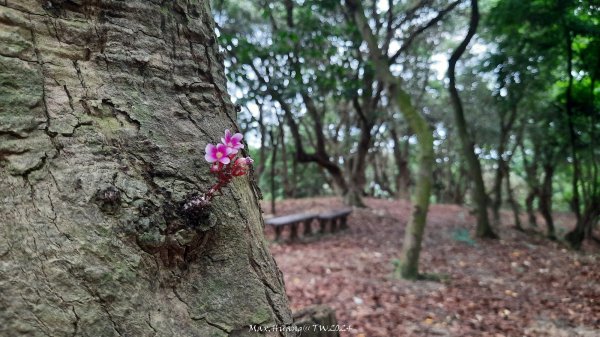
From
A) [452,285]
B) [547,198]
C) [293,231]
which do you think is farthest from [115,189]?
[547,198]

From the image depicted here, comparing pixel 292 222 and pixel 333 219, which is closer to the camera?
pixel 292 222

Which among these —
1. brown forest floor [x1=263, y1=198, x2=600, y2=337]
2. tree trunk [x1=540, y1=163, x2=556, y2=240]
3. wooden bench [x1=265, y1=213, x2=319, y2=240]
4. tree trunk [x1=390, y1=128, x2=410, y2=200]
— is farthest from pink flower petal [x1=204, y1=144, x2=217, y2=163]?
tree trunk [x1=390, y1=128, x2=410, y2=200]

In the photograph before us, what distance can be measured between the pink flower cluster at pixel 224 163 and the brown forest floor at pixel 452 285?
2.69 m

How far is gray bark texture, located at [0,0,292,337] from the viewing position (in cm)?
101

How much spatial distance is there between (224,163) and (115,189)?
0.29 metres

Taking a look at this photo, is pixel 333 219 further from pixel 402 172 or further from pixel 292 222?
pixel 402 172

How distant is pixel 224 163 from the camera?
119 centimetres

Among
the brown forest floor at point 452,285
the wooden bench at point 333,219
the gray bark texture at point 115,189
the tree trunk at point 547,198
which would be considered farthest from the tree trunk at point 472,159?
the gray bark texture at point 115,189

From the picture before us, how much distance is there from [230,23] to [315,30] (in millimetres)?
3137

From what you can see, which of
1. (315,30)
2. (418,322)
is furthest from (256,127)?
(418,322)

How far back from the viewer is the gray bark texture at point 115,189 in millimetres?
1012

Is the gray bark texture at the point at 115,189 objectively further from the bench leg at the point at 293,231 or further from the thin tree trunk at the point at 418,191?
the bench leg at the point at 293,231

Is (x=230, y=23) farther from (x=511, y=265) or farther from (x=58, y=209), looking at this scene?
(x=58, y=209)

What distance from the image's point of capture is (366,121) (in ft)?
37.2
